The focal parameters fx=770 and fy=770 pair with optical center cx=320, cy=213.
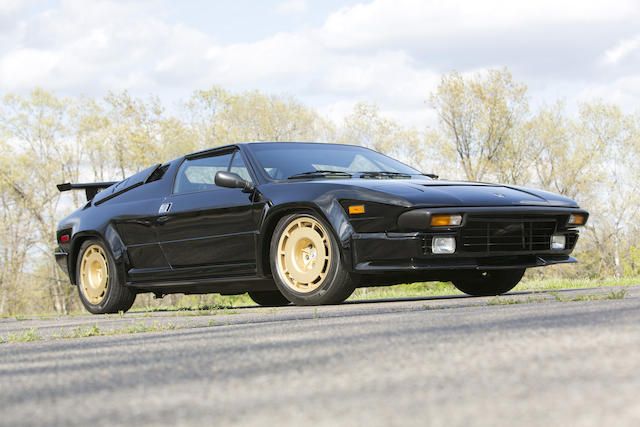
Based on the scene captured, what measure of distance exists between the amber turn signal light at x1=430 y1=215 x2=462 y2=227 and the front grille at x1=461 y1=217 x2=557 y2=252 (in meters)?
0.08

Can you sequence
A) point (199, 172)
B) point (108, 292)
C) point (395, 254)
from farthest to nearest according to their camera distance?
1. point (108, 292)
2. point (199, 172)
3. point (395, 254)

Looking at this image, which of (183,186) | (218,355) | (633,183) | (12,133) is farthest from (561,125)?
(218,355)

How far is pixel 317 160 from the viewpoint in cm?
723

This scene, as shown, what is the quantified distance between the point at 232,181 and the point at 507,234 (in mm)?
2355

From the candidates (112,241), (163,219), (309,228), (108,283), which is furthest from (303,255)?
(108,283)

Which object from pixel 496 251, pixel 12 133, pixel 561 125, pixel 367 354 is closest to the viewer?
pixel 367 354

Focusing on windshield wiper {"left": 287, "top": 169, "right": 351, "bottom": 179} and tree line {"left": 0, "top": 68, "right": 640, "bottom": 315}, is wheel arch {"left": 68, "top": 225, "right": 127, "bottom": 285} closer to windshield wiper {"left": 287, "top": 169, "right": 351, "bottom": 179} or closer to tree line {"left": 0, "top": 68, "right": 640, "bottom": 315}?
windshield wiper {"left": 287, "top": 169, "right": 351, "bottom": 179}

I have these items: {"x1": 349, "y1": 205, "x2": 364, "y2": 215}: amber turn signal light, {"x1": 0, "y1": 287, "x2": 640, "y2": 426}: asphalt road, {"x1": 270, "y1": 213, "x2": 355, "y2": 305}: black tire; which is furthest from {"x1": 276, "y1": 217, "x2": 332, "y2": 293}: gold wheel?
{"x1": 0, "y1": 287, "x2": 640, "y2": 426}: asphalt road

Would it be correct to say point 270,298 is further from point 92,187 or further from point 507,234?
point 507,234

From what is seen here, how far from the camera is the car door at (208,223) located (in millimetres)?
6770

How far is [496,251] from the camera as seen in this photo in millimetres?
6219

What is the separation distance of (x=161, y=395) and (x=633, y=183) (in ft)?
150

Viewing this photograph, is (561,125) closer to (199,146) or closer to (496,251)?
(199,146)

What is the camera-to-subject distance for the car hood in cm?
602
